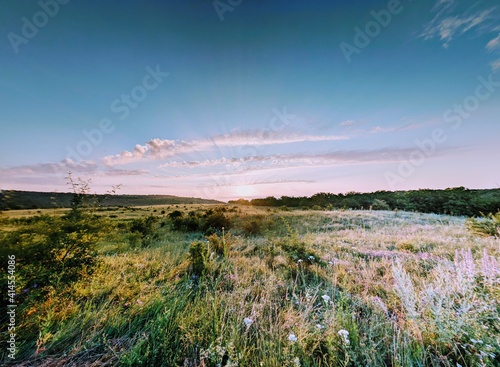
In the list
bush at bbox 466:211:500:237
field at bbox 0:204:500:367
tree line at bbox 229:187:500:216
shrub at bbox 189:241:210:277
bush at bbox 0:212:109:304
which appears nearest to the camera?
field at bbox 0:204:500:367

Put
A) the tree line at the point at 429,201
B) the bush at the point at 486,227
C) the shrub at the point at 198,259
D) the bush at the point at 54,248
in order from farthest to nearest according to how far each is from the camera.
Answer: the tree line at the point at 429,201
the bush at the point at 486,227
the shrub at the point at 198,259
the bush at the point at 54,248

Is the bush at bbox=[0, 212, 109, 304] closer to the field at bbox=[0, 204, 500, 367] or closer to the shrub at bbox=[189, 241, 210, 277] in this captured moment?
the field at bbox=[0, 204, 500, 367]

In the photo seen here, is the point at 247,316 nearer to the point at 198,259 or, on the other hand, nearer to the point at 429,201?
the point at 198,259

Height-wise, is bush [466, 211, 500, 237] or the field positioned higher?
bush [466, 211, 500, 237]

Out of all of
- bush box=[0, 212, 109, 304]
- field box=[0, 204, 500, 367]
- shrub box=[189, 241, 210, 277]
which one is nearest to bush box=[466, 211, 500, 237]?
field box=[0, 204, 500, 367]

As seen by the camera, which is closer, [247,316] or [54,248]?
[247,316]

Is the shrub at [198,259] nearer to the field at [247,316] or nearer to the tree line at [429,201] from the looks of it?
the field at [247,316]

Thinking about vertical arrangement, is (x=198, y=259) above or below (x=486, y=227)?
below

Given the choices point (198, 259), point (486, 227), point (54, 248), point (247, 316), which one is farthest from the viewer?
point (486, 227)

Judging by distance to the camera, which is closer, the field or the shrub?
the field

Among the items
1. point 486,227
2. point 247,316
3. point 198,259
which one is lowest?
point 247,316

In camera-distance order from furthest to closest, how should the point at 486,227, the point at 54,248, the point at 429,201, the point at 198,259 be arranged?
the point at 429,201, the point at 486,227, the point at 198,259, the point at 54,248

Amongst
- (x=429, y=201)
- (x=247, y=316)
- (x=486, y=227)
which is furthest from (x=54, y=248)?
(x=429, y=201)

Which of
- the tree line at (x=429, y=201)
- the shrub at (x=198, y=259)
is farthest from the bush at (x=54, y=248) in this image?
the tree line at (x=429, y=201)
